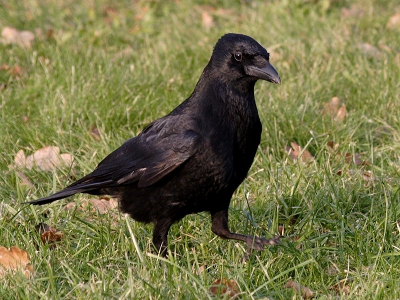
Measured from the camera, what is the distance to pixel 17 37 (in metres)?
7.44

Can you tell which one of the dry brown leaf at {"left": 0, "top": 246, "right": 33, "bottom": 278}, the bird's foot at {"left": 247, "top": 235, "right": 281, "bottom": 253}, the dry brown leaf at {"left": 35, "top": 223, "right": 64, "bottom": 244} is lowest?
the dry brown leaf at {"left": 35, "top": 223, "right": 64, "bottom": 244}

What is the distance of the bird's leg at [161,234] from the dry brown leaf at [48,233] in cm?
55

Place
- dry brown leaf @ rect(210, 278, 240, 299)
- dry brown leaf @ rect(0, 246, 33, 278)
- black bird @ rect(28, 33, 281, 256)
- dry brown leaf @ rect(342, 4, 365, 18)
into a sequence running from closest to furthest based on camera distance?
dry brown leaf @ rect(210, 278, 240, 299)
dry brown leaf @ rect(0, 246, 33, 278)
black bird @ rect(28, 33, 281, 256)
dry brown leaf @ rect(342, 4, 365, 18)

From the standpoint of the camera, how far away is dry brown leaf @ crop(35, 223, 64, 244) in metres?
4.15

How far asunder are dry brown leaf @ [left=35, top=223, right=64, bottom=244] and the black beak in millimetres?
1373

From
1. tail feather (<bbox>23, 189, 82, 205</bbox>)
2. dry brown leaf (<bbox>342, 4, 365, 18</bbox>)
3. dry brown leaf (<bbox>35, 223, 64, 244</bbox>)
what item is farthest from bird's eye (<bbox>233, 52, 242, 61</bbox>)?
dry brown leaf (<bbox>342, 4, 365, 18</bbox>)

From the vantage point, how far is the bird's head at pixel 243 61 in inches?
154

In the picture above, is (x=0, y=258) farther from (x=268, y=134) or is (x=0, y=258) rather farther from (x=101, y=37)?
(x=101, y=37)

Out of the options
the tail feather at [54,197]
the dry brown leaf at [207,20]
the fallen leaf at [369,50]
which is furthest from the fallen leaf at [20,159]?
the fallen leaf at [369,50]

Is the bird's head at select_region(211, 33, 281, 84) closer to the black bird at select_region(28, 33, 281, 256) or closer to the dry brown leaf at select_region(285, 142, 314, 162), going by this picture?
the black bird at select_region(28, 33, 281, 256)

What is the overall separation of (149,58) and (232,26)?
4.41ft

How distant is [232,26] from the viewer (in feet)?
25.8

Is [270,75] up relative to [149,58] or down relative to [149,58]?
up

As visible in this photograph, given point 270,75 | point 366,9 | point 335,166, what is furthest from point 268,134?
point 366,9
